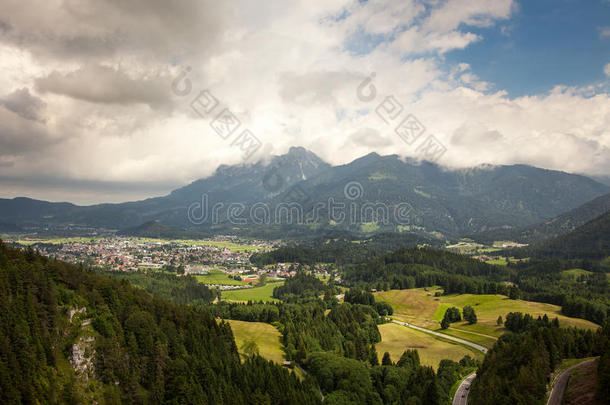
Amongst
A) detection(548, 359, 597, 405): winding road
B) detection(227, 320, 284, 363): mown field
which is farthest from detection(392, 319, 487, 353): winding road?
detection(227, 320, 284, 363): mown field

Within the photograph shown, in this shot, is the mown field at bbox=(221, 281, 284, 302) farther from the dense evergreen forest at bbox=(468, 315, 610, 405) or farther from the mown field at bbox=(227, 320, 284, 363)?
the dense evergreen forest at bbox=(468, 315, 610, 405)

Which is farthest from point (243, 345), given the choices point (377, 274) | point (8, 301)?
point (377, 274)

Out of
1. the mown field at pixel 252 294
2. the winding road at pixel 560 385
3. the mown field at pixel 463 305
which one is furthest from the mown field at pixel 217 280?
the winding road at pixel 560 385

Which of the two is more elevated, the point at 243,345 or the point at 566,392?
the point at 566,392

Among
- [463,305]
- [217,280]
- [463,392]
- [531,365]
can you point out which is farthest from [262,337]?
[217,280]

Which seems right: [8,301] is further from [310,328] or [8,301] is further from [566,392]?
[566,392]

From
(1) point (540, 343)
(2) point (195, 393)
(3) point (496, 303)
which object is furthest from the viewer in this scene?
(3) point (496, 303)
